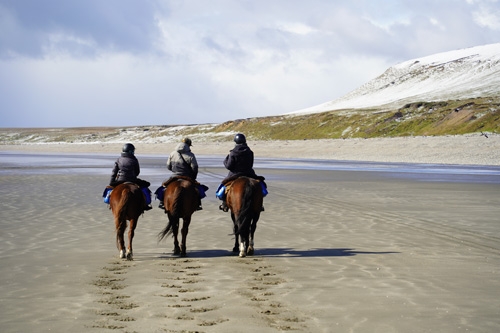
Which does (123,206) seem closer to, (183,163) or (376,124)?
(183,163)

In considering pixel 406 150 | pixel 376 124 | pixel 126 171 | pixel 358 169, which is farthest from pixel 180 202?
pixel 376 124

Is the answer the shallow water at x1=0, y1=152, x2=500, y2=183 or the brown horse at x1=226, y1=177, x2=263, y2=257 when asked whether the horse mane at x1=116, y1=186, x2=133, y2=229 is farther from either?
the shallow water at x1=0, y1=152, x2=500, y2=183

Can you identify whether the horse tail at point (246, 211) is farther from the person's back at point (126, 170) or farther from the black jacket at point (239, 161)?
the person's back at point (126, 170)

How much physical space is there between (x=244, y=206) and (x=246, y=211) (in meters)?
0.12

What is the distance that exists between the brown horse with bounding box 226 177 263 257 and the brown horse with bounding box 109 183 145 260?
1766mm

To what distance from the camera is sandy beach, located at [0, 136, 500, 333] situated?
8.11m

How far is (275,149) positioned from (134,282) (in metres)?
69.1

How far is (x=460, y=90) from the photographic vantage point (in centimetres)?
16738

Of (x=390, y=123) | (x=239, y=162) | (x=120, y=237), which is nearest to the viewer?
(x=120, y=237)

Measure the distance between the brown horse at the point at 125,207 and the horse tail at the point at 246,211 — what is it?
188 cm

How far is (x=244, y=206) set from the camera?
13.3m

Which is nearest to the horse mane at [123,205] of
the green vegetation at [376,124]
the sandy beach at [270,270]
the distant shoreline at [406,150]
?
the sandy beach at [270,270]

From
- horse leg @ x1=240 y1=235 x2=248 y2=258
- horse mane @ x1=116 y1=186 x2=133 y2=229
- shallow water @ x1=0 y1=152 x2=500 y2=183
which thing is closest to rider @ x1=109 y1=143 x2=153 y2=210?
horse mane @ x1=116 y1=186 x2=133 y2=229

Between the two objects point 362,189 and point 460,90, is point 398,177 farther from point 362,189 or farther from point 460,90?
point 460,90
